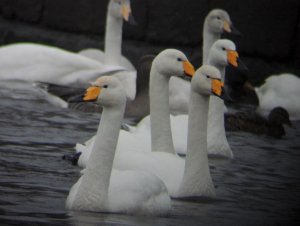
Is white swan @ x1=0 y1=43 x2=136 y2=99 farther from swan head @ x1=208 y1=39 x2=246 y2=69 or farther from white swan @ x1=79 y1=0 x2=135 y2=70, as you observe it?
swan head @ x1=208 y1=39 x2=246 y2=69

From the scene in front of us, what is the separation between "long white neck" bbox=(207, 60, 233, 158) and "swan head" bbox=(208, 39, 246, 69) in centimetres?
36

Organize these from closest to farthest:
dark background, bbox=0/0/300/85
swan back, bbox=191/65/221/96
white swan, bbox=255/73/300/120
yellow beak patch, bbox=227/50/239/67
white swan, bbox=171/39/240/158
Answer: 1. swan back, bbox=191/65/221/96
2. white swan, bbox=171/39/240/158
3. yellow beak patch, bbox=227/50/239/67
4. white swan, bbox=255/73/300/120
5. dark background, bbox=0/0/300/85

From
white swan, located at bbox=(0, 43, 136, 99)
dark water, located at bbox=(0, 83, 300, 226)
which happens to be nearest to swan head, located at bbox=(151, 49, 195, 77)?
dark water, located at bbox=(0, 83, 300, 226)

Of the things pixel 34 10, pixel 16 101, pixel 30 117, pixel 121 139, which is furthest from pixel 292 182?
pixel 34 10

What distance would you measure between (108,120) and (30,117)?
4.64 meters

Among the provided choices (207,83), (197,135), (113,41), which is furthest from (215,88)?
(113,41)

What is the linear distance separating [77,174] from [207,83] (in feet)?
4.37

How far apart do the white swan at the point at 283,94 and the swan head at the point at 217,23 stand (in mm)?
1073

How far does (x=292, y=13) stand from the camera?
1752 cm

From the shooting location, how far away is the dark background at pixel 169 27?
17.7 metres

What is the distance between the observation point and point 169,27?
59.6 feet

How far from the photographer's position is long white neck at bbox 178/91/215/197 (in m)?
9.88

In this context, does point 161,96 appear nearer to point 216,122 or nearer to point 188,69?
point 188,69

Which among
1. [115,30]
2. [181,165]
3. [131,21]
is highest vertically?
[131,21]
